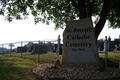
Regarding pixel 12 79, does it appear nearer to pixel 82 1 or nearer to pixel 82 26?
pixel 82 26

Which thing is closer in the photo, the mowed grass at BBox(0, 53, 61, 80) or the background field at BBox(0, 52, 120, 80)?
the mowed grass at BBox(0, 53, 61, 80)

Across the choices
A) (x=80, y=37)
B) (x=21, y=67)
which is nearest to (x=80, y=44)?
(x=80, y=37)

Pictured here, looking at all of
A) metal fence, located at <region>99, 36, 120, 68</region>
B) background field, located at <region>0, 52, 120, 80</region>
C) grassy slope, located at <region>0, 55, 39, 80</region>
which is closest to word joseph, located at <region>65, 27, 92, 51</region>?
metal fence, located at <region>99, 36, 120, 68</region>

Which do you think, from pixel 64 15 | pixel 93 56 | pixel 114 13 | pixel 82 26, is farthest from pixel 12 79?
pixel 114 13

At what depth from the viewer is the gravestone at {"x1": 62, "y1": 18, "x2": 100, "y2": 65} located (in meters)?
8.03

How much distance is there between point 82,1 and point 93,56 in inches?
169

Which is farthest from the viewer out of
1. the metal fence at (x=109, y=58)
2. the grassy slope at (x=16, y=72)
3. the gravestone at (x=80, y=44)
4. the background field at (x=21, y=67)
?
the metal fence at (x=109, y=58)

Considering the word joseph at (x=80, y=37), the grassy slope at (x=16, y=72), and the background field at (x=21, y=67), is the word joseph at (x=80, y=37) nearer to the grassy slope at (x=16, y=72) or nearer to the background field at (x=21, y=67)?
the background field at (x=21, y=67)

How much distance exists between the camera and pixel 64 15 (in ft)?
47.5

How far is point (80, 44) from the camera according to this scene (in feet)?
27.9

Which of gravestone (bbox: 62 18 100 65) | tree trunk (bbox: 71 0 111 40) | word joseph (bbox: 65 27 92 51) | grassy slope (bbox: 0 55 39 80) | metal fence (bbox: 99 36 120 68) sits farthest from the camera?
tree trunk (bbox: 71 0 111 40)

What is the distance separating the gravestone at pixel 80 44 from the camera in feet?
26.3

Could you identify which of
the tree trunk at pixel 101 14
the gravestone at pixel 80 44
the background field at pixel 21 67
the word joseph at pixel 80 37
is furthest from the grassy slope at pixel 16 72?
the tree trunk at pixel 101 14

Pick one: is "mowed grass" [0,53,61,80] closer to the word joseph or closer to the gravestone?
the gravestone
